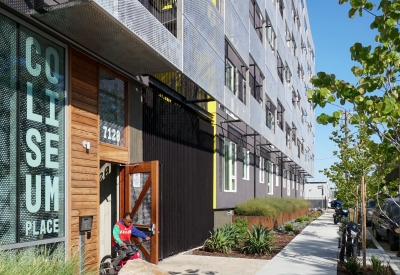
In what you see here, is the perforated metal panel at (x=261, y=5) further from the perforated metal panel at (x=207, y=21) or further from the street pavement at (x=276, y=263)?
the street pavement at (x=276, y=263)

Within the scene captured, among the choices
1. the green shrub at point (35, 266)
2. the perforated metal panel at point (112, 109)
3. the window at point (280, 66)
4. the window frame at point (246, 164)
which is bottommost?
the green shrub at point (35, 266)

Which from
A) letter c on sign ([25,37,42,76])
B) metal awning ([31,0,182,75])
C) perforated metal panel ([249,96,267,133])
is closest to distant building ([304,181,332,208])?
perforated metal panel ([249,96,267,133])

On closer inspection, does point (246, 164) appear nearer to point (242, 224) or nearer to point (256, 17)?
point (242, 224)

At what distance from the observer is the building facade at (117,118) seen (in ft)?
24.5

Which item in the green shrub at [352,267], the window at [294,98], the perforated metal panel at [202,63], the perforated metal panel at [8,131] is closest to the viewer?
the perforated metal panel at [8,131]

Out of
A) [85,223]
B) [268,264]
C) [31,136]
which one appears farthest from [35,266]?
[268,264]

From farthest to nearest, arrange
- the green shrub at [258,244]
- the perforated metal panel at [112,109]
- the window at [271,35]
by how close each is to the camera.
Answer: the window at [271,35] < the green shrub at [258,244] < the perforated metal panel at [112,109]

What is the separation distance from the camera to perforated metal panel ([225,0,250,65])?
53.4 feet

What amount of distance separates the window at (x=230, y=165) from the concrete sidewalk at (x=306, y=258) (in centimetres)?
326

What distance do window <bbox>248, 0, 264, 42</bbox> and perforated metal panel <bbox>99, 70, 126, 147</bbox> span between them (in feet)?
39.4

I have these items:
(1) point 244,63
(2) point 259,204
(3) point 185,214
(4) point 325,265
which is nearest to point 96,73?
(3) point 185,214

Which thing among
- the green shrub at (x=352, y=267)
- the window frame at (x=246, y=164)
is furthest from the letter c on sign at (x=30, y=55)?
the window frame at (x=246, y=164)

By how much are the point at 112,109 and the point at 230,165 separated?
33.1 feet

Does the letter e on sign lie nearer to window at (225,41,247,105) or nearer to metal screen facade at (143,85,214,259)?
metal screen facade at (143,85,214,259)
